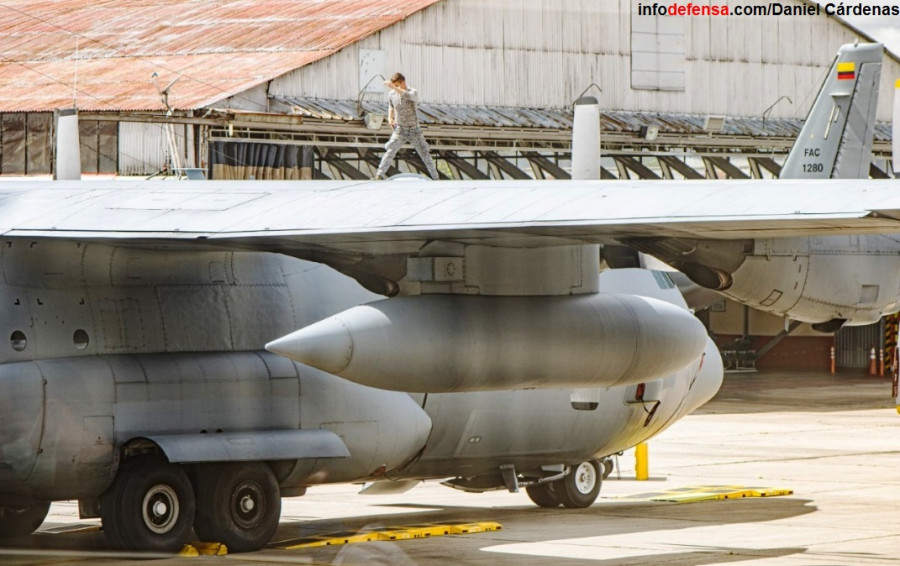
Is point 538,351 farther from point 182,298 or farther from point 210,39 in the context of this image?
point 210,39

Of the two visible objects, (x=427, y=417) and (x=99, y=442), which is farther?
(x=427, y=417)

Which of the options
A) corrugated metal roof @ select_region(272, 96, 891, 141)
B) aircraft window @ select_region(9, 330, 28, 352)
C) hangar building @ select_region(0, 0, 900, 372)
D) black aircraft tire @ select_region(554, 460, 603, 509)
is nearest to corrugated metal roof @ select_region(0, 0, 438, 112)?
hangar building @ select_region(0, 0, 900, 372)

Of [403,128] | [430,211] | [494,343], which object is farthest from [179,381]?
[403,128]

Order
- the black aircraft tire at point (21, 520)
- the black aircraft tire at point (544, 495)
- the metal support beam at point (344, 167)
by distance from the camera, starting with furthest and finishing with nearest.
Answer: the metal support beam at point (344, 167) → the black aircraft tire at point (544, 495) → the black aircraft tire at point (21, 520)

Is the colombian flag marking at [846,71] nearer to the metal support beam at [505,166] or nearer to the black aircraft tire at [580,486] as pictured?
the black aircraft tire at [580,486]

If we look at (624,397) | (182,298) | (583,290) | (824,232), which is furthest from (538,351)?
(624,397)

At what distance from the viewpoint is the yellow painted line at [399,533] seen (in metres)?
16.8

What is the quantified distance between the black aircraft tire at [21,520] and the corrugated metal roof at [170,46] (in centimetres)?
1604

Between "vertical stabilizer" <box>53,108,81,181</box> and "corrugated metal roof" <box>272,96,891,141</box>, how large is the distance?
1522cm

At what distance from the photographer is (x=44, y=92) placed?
36344 mm

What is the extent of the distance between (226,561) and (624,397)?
19.2 feet

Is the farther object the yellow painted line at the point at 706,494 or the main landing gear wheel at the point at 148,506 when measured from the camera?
the yellow painted line at the point at 706,494

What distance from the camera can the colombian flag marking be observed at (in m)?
23.2

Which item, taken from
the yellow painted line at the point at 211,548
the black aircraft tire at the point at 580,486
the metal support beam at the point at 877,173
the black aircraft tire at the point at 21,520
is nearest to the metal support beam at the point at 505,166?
the metal support beam at the point at 877,173
